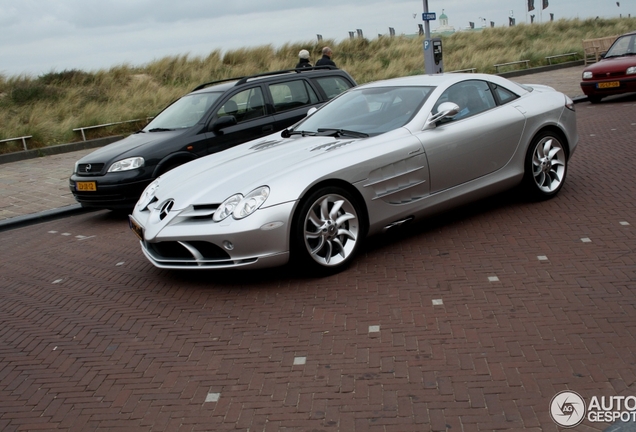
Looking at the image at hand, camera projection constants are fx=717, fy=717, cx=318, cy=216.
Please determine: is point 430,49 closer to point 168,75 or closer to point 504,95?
point 168,75

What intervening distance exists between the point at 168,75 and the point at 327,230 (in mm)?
21807

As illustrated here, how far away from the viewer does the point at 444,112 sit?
641 centimetres

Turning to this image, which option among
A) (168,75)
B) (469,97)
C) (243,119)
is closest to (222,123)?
(243,119)

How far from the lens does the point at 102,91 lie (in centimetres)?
2277

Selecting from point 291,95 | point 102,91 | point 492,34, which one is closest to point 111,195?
point 291,95

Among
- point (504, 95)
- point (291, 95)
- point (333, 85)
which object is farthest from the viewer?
point (333, 85)

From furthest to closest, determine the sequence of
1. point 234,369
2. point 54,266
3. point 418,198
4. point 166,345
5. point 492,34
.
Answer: point 492,34
point 54,266
point 418,198
point 166,345
point 234,369

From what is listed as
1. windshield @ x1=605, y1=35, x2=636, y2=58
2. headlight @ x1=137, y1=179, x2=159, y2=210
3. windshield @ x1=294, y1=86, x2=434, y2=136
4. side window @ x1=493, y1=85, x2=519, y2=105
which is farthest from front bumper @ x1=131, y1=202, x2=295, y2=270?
windshield @ x1=605, y1=35, x2=636, y2=58

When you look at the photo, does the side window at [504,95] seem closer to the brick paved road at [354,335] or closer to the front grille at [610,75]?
the brick paved road at [354,335]

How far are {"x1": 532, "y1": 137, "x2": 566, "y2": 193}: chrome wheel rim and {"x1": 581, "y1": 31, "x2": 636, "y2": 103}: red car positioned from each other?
987 centimetres

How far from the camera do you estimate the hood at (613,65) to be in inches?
637

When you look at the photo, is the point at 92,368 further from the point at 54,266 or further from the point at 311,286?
the point at 54,266

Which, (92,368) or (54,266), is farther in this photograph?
(54,266)

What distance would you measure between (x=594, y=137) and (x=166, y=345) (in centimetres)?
914
